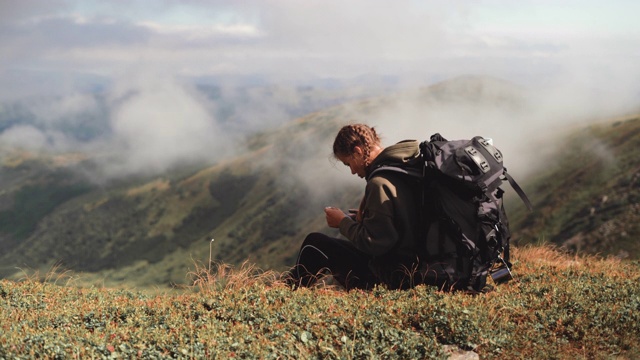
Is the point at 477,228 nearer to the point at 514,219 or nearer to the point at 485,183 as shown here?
the point at 485,183

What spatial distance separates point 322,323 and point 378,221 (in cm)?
169

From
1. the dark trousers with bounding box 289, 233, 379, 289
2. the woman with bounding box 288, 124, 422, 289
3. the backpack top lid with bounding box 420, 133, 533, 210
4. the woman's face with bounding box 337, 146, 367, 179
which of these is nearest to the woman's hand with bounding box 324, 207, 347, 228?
the woman with bounding box 288, 124, 422, 289

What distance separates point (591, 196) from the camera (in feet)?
435

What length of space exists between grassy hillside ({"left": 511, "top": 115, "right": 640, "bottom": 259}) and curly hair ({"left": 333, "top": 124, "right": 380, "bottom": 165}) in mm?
87293

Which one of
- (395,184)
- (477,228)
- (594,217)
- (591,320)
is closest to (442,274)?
(477,228)

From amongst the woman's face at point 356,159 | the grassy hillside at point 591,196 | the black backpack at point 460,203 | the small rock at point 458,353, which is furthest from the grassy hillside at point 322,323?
the grassy hillside at point 591,196

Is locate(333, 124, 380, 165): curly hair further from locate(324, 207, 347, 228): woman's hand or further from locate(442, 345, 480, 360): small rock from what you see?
locate(442, 345, 480, 360): small rock

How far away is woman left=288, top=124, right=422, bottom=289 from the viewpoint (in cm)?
779

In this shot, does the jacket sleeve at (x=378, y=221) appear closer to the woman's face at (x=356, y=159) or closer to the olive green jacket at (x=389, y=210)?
the olive green jacket at (x=389, y=210)

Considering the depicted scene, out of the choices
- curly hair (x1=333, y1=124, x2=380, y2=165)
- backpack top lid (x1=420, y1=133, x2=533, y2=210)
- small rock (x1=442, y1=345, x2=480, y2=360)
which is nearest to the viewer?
small rock (x1=442, y1=345, x2=480, y2=360)

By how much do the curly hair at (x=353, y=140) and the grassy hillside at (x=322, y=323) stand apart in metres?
2.34

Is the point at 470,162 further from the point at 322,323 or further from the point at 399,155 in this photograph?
the point at 322,323

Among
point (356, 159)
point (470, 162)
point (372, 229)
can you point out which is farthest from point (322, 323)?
point (470, 162)

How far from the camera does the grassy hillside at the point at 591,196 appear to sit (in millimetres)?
100438
